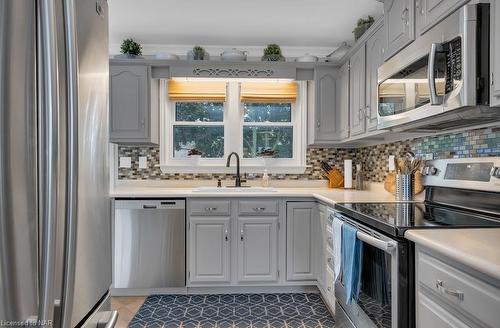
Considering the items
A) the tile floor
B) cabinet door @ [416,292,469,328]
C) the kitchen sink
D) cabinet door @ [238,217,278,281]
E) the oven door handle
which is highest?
the kitchen sink

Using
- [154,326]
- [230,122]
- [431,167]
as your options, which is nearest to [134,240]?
[154,326]

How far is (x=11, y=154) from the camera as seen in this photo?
0.63m

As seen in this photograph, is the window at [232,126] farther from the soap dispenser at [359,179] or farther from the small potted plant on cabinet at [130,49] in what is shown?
the soap dispenser at [359,179]

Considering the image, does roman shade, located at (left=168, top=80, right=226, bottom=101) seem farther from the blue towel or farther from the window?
the blue towel

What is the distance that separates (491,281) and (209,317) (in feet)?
→ 6.75

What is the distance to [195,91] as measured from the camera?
350cm

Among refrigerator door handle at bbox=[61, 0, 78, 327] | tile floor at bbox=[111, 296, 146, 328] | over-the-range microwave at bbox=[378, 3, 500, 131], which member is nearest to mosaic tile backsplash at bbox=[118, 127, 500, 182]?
over-the-range microwave at bbox=[378, 3, 500, 131]

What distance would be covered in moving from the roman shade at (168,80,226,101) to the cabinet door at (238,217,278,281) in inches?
53.8

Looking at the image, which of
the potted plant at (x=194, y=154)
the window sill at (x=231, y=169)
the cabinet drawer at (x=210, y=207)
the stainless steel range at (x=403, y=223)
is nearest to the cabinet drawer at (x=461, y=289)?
the stainless steel range at (x=403, y=223)

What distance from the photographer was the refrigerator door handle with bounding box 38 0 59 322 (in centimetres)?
68

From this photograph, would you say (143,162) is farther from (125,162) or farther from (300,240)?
(300,240)

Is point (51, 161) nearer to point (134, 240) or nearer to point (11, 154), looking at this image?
point (11, 154)

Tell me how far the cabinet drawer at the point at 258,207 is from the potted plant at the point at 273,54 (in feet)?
4.58

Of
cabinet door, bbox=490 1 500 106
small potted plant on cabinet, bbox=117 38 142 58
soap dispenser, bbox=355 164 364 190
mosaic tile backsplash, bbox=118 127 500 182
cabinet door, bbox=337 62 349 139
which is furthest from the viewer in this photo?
soap dispenser, bbox=355 164 364 190
